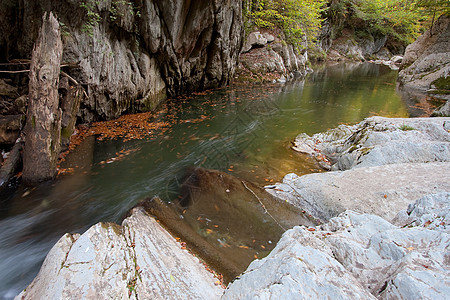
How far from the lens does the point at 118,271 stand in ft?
8.66

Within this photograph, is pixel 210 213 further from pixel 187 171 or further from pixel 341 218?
pixel 341 218

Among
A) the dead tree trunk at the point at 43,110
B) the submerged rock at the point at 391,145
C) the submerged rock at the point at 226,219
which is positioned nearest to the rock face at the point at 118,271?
the submerged rock at the point at 226,219

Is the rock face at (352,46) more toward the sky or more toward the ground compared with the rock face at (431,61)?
more toward the sky

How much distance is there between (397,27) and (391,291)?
181 ft

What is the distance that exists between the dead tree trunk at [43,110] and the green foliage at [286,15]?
1476 cm

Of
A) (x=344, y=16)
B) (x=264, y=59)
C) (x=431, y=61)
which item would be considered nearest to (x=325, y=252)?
(x=264, y=59)

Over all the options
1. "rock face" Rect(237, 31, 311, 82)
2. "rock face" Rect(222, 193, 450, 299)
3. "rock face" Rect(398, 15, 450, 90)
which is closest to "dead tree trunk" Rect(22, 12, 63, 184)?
"rock face" Rect(222, 193, 450, 299)

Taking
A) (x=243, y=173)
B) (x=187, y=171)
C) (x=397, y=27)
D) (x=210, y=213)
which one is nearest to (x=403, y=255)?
A: (x=210, y=213)

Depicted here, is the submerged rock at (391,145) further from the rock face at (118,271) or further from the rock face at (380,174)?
the rock face at (118,271)

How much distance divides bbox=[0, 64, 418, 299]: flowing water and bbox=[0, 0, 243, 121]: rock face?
1449 mm

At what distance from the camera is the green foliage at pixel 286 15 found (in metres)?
18.8

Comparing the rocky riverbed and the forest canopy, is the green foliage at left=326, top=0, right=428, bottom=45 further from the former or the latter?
the rocky riverbed

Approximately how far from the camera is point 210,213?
A: 433cm

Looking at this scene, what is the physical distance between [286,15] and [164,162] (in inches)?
794
